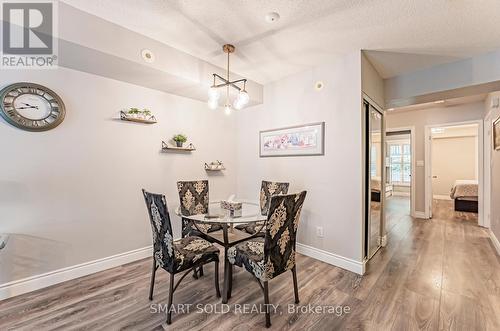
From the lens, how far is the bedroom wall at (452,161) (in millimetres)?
7246

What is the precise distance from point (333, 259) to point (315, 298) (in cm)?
81

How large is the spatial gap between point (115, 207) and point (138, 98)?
4.68 ft

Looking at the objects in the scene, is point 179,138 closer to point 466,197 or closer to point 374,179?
point 374,179

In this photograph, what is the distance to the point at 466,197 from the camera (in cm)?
528

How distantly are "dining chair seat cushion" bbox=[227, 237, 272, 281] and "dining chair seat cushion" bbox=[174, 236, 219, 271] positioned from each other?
0.59 feet

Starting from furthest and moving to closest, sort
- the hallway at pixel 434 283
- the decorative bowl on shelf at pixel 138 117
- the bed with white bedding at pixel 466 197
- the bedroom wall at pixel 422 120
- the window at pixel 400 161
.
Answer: the window at pixel 400 161, the bed with white bedding at pixel 466 197, the bedroom wall at pixel 422 120, the decorative bowl on shelf at pixel 138 117, the hallway at pixel 434 283

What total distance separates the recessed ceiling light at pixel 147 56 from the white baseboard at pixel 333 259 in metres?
3.00

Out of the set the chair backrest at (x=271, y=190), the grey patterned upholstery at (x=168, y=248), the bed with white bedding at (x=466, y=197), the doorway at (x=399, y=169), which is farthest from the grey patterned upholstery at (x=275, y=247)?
the bed with white bedding at (x=466, y=197)

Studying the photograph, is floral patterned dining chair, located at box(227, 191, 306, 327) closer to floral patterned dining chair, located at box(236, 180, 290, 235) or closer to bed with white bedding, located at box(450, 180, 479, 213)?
floral patterned dining chair, located at box(236, 180, 290, 235)

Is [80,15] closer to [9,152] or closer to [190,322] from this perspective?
[9,152]

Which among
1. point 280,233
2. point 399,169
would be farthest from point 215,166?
point 399,169

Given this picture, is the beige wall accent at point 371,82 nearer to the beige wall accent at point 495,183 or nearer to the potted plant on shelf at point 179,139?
the beige wall accent at point 495,183

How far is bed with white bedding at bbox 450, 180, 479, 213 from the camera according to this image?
5.20 metres

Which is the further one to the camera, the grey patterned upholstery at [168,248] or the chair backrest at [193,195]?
the chair backrest at [193,195]
